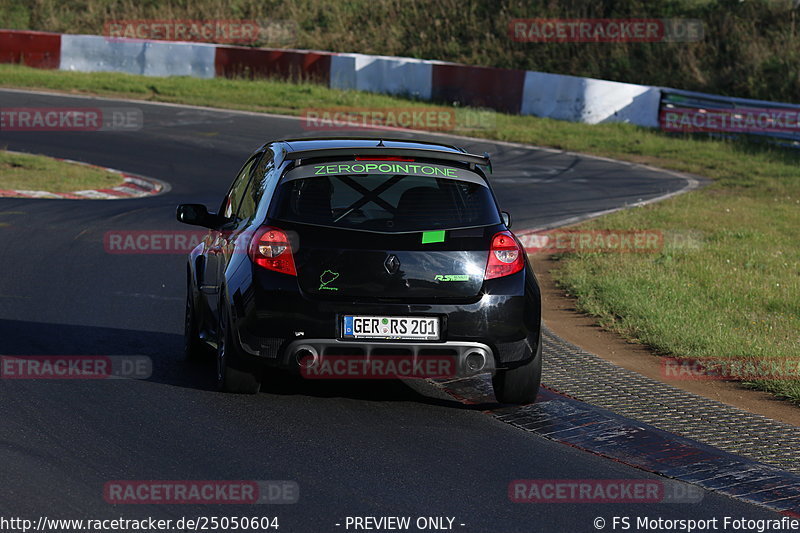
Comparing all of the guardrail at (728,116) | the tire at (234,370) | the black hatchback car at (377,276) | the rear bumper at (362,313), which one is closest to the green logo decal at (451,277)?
the black hatchback car at (377,276)

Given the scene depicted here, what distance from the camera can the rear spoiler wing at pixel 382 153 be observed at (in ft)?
25.7

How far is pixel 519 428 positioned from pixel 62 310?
4.92 m

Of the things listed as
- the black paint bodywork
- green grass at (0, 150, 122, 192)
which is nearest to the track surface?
the black paint bodywork

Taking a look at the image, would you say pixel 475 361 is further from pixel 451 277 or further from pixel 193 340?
pixel 193 340

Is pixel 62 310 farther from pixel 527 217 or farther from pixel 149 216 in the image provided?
pixel 527 217

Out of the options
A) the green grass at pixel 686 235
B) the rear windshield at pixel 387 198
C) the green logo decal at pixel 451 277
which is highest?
the rear windshield at pixel 387 198

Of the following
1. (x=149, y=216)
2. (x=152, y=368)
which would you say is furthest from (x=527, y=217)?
(x=152, y=368)

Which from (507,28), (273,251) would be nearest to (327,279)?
(273,251)

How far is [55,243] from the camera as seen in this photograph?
47.2 ft

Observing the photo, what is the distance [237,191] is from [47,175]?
12.5m

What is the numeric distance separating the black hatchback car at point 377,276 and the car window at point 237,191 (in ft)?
3.37

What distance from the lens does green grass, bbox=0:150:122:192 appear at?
19828 mm

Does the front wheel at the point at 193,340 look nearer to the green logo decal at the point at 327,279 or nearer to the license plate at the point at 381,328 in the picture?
the green logo decal at the point at 327,279

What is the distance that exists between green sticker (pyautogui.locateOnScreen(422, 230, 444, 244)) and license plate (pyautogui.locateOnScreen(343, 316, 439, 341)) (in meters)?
0.48
